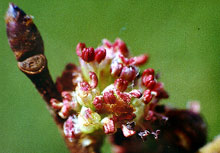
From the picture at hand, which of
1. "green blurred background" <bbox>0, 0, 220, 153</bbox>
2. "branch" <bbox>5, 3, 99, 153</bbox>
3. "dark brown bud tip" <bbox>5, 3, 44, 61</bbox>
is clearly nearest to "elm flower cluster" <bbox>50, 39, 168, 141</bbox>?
"branch" <bbox>5, 3, 99, 153</bbox>

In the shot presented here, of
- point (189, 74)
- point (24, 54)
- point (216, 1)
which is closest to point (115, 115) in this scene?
point (24, 54)

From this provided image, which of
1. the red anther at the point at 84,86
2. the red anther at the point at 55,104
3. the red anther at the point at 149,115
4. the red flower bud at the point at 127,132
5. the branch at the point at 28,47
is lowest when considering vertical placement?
the red anther at the point at 149,115

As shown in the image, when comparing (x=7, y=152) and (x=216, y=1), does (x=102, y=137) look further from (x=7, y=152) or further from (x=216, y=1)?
(x=216, y=1)

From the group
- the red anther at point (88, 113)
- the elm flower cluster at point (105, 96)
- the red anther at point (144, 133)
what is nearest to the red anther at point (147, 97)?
the elm flower cluster at point (105, 96)

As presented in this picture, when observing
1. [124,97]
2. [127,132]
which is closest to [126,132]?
[127,132]

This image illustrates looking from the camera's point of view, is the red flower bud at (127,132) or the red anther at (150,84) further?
the red anther at (150,84)

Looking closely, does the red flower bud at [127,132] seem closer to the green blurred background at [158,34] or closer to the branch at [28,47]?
the branch at [28,47]

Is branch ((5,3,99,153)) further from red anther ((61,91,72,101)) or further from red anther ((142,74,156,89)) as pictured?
red anther ((142,74,156,89))

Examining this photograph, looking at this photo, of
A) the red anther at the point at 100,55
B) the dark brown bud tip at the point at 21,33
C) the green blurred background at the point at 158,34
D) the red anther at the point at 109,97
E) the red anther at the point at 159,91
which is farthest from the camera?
the green blurred background at the point at 158,34
